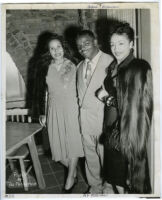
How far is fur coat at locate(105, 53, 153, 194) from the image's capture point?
159cm

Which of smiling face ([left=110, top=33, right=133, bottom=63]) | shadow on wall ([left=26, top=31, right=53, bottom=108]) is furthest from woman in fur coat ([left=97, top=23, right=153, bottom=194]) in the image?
shadow on wall ([left=26, top=31, right=53, bottom=108])

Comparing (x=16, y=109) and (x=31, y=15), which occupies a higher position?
(x=31, y=15)

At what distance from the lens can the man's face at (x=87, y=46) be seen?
5.29 feet

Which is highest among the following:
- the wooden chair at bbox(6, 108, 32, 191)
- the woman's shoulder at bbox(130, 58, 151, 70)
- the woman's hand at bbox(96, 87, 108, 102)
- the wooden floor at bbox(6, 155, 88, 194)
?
the woman's shoulder at bbox(130, 58, 151, 70)

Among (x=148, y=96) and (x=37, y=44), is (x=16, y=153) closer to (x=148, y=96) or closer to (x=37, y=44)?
(x=37, y=44)

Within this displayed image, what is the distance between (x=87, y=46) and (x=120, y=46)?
177 millimetres

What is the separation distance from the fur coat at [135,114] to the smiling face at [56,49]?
0.95 feet

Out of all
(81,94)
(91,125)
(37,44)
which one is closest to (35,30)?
(37,44)

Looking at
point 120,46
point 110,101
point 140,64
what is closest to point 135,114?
point 110,101

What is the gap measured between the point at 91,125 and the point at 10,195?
58 cm

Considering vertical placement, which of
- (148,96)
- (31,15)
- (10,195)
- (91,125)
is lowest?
(10,195)

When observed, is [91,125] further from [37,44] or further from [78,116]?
[37,44]

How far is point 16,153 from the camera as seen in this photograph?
1626 millimetres

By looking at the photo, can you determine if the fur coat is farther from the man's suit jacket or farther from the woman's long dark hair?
the woman's long dark hair
